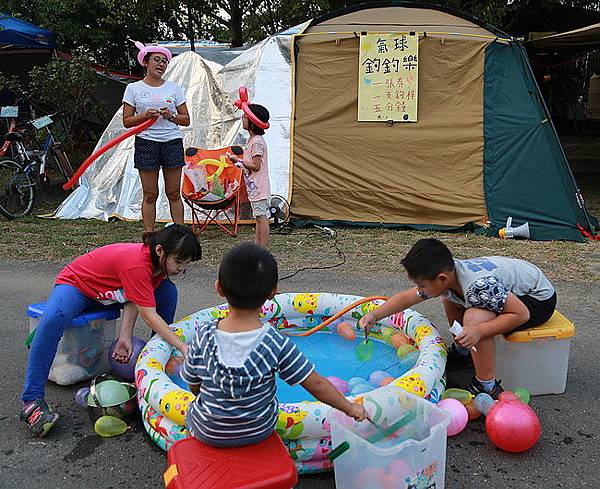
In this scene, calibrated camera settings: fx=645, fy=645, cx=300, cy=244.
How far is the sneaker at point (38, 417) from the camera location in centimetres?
276

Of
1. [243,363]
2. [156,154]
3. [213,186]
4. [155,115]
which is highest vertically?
[155,115]

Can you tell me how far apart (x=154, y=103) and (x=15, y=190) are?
3.03 m

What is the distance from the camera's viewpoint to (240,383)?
201cm

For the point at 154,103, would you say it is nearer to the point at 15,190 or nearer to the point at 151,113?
the point at 151,113

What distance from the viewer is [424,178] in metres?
6.97

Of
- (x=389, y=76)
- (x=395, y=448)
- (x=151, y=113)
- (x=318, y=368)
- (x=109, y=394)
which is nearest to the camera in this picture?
(x=395, y=448)

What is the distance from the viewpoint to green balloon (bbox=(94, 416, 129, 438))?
2787 mm

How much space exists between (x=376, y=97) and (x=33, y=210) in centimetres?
428

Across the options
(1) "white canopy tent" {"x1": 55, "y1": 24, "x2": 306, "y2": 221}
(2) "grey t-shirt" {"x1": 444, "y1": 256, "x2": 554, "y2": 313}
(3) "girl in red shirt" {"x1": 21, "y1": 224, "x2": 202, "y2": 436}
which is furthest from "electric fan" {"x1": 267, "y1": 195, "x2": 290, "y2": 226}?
(2) "grey t-shirt" {"x1": 444, "y1": 256, "x2": 554, "y2": 313}

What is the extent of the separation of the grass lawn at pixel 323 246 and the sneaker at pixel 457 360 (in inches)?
71.7

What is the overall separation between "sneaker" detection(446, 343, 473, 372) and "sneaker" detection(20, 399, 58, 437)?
199cm

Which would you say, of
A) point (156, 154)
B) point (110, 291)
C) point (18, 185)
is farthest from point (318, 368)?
point (18, 185)

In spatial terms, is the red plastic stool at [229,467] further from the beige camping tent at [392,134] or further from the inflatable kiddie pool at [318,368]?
the beige camping tent at [392,134]

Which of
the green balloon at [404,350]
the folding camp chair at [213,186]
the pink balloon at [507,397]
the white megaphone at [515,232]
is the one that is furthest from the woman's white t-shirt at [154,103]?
the pink balloon at [507,397]
